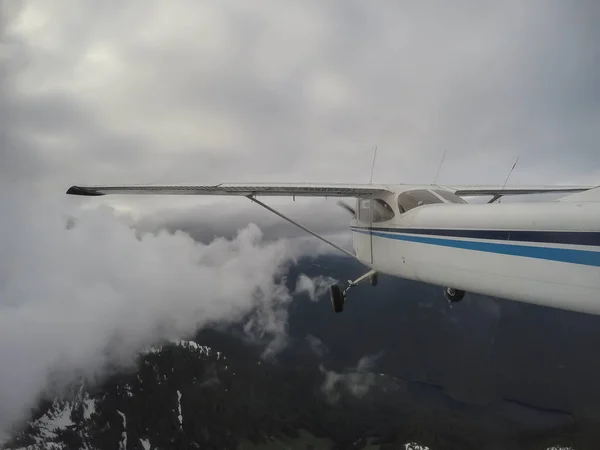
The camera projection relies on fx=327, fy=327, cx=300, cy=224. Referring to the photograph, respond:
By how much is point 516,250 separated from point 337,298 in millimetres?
6678

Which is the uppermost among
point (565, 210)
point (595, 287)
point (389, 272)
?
point (565, 210)

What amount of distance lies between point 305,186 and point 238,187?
146cm

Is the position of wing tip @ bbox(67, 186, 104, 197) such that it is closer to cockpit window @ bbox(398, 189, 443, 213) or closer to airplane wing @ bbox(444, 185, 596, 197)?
cockpit window @ bbox(398, 189, 443, 213)

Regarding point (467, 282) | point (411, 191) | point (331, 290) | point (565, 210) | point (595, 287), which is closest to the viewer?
point (595, 287)

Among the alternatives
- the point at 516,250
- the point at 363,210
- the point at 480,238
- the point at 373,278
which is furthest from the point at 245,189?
the point at 516,250

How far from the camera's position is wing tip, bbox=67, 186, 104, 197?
731 centimetres

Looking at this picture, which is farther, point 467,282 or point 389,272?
point 389,272

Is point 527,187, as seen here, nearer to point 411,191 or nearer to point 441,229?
point 411,191

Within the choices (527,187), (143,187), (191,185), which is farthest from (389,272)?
(527,187)

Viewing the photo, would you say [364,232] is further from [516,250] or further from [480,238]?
[516,250]

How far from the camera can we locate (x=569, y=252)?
325cm

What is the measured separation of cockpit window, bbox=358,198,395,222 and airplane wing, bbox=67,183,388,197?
0.87 ft

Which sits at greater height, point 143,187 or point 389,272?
point 143,187

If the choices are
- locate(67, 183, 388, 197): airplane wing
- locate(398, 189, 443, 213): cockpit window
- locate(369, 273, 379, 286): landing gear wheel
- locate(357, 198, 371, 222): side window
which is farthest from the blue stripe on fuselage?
locate(369, 273, 379, 286): landing gear wheel
